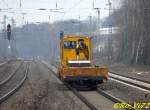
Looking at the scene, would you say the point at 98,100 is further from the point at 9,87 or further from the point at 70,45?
the point at 9,87

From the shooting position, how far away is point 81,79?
28203 millimetres

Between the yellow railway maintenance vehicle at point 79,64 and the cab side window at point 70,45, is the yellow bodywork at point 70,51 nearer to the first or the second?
the yellow railway maintenance vehicle at point 79,64

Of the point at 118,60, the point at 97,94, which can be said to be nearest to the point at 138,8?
the point at 118,60

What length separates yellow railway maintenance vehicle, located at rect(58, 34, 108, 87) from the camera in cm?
2800

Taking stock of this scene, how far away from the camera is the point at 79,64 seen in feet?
98.6

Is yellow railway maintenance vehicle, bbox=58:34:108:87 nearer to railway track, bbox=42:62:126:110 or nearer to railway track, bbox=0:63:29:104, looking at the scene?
railway track, bbox=42:62:126:110

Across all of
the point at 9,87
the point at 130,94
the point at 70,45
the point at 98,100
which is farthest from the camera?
the point at 9,87

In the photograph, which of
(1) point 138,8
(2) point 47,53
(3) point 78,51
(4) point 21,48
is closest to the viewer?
(3) point 78,51

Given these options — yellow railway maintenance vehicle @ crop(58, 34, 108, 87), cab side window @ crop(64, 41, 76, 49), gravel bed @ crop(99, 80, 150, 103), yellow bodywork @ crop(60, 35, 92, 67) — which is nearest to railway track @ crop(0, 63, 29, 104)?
yellow railway maintenance vehicle @ crop(58, 34, 108, 87)

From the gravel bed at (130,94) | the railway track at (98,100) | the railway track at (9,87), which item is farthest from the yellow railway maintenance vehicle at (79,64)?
the railway track at (9,87)

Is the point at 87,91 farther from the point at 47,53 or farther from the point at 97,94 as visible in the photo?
the point at 47,53

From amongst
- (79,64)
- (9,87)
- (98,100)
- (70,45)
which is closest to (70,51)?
(70,45)

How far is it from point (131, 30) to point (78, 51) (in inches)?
1440

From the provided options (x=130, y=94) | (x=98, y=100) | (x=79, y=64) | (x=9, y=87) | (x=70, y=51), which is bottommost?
(x=9, y=87)
